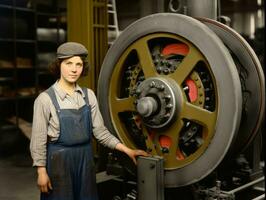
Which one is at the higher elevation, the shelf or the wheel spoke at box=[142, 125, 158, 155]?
the shelf

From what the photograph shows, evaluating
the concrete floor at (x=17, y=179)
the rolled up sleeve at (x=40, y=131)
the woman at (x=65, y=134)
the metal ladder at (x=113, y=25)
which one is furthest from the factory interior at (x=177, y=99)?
the metal ladder at (x=113, y=25)

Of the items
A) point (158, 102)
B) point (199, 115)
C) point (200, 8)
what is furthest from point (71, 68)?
point (200, 8)

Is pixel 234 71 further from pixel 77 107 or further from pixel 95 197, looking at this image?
pixel 95 197

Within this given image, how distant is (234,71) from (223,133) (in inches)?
8.7

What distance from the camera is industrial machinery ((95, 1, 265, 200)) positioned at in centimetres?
144

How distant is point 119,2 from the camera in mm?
6305

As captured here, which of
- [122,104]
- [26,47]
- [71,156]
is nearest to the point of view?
[71,156]

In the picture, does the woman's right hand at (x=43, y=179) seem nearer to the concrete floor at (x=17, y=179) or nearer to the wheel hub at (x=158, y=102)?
the wheel hub at (x=158, y=102)

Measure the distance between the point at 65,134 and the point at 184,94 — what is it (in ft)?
1.60

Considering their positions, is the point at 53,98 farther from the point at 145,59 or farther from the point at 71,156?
the point at 145,59

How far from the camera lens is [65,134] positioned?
1572mm

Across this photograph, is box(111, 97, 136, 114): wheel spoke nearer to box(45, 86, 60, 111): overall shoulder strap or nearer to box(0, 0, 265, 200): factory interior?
box(0, 0, 265, 200): factory interior

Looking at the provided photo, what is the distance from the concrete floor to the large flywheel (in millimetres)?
1175

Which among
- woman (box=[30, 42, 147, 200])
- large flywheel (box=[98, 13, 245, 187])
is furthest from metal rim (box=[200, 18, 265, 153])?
woman (box=[30, 42, 147, 200])
